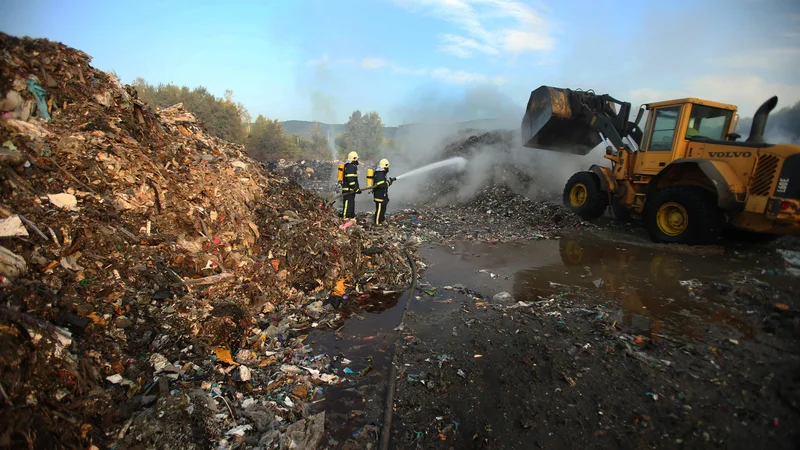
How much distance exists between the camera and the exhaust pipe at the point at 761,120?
253 inches

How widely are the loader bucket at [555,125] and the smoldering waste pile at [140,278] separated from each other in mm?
5705

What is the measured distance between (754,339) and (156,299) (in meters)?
5.79

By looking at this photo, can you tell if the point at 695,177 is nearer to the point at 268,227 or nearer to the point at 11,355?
the point at 268,227

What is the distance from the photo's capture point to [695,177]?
692 cm

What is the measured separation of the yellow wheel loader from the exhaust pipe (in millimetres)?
14

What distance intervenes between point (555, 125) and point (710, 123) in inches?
118

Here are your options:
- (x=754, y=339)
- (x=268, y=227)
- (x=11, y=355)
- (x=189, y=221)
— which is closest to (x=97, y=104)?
(x=189, y=221)

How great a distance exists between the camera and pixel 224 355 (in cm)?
334

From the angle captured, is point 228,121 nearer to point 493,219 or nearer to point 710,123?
point 493,219

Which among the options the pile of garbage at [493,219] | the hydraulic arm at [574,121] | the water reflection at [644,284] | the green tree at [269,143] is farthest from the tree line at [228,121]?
the water reflection at [644,284]

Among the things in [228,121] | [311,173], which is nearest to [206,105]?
[228,121]

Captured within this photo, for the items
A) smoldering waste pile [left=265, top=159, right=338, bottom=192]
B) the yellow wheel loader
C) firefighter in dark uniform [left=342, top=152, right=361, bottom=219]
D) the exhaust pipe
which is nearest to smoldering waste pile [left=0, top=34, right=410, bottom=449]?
firefighter in dark uniform [left=342, top=152, right=361, bottom=219]

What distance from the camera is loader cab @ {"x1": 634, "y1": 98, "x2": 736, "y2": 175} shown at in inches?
273

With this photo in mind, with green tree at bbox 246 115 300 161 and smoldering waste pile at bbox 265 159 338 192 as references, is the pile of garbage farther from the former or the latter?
green tree at bbox 246 115 300 161
